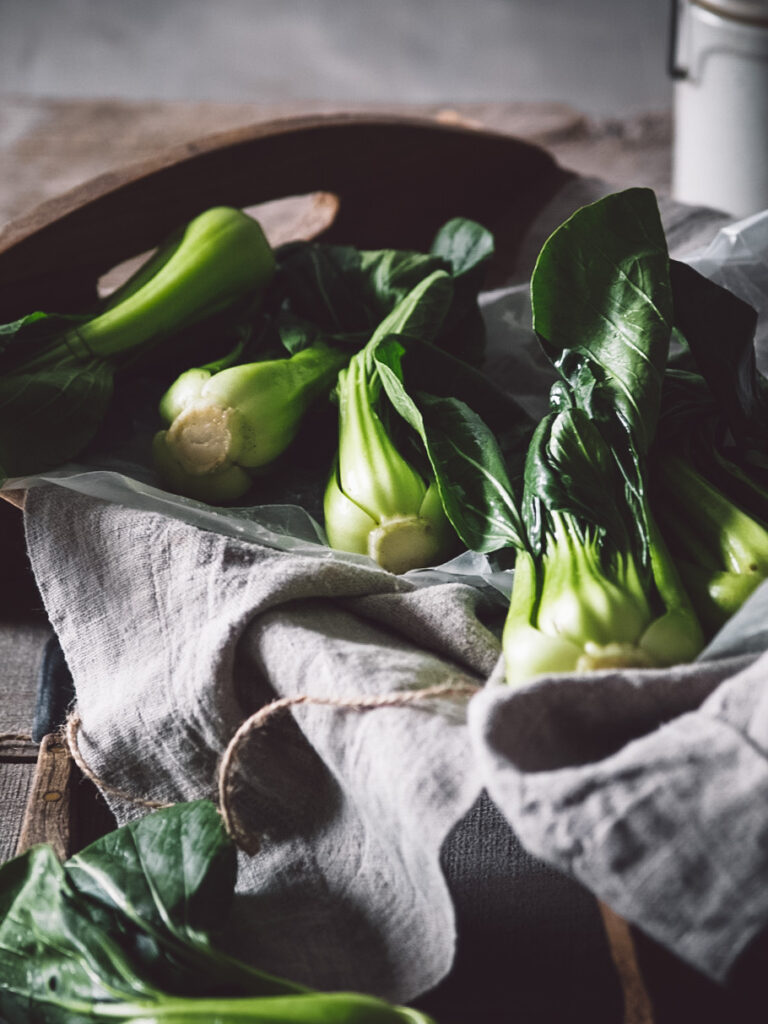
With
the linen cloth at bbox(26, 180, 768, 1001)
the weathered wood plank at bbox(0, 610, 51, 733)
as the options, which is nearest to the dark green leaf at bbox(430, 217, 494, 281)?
the linen cloth at bbox(26, 180, 768, 1001)

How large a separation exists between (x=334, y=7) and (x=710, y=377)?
2.42 meters

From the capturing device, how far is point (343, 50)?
107 inches

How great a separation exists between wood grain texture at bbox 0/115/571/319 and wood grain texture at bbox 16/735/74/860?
42cm

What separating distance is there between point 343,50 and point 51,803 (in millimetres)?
2337

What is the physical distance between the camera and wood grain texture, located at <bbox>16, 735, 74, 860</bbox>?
0.72 meters

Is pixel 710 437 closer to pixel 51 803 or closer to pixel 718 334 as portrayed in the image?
pixel 718 334

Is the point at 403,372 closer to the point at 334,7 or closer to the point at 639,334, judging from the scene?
the point at 639,334

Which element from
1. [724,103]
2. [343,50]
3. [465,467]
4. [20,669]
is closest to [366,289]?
[465,467]

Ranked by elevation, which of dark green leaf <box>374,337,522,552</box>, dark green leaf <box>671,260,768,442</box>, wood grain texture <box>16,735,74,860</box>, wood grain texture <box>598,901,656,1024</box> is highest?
dark green leaf <box>671,260,768,442</box>

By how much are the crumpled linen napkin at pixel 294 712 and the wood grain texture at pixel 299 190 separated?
303 millimetres

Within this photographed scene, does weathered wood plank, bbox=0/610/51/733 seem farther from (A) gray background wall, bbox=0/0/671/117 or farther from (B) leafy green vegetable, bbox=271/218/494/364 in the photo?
(A) gray background wall, bbox=0/0/671/117

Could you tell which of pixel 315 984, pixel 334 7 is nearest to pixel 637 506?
pixel 315 984

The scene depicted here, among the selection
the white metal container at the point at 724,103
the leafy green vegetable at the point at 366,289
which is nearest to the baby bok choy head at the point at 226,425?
the leafy green vegetable at the point at 366,289

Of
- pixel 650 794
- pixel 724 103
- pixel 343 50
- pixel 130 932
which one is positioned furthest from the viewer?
pixel 343 50
